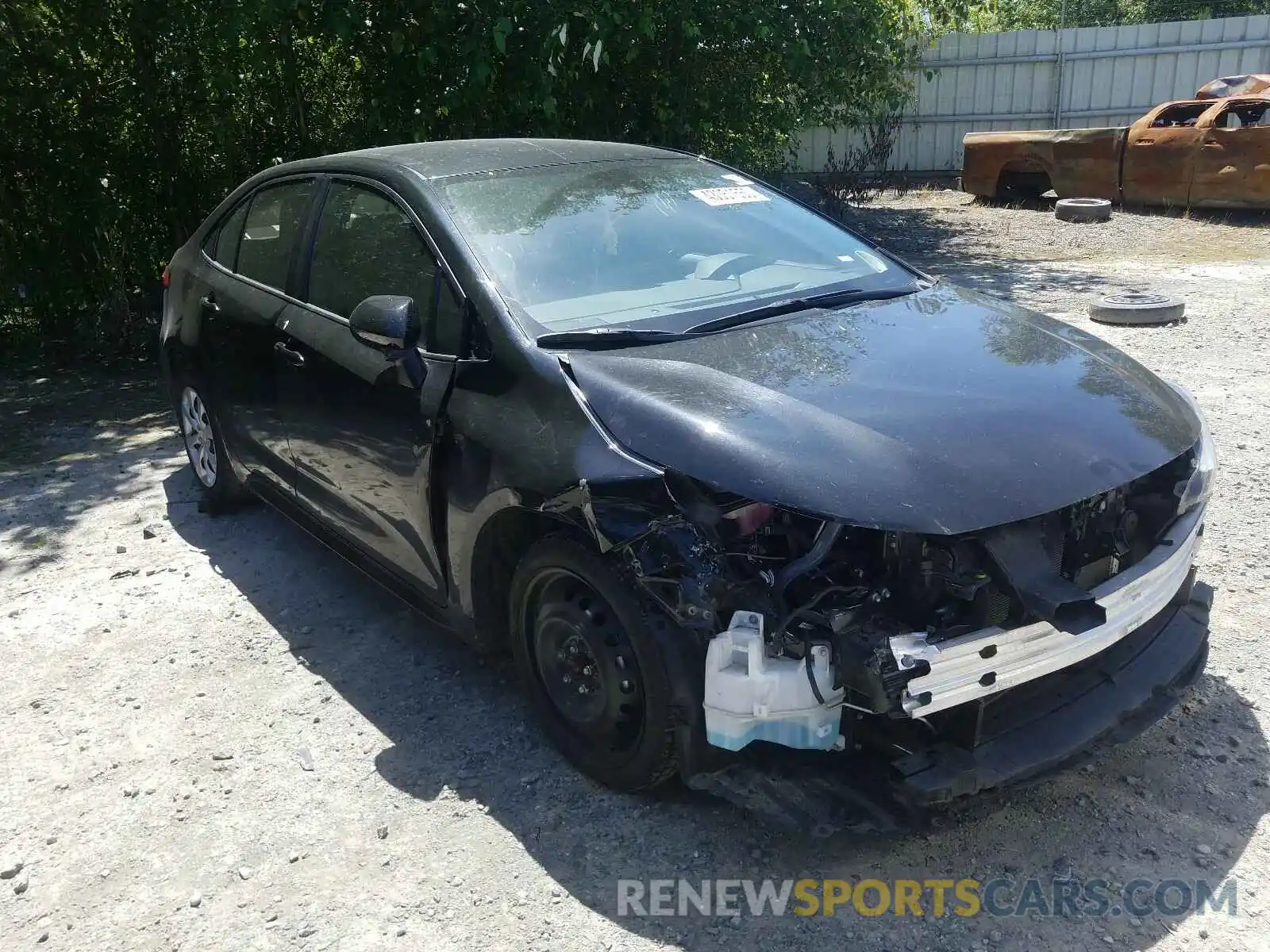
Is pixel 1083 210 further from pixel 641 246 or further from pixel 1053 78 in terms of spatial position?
pixel 641 246

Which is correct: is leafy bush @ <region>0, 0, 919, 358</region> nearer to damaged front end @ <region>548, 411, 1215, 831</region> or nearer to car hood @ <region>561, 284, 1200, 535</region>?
car hood @ <region>561, 284, 1200, 535</region>

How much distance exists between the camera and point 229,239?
4.98 metres

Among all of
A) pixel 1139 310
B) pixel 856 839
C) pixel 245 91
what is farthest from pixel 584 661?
pixel 245 91

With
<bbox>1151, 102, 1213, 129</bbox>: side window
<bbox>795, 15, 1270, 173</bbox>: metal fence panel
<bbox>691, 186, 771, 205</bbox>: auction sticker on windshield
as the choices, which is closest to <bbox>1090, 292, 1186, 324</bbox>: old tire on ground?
<bbox>691, 186, 771, 205</bbox>: auction sticker on windshield

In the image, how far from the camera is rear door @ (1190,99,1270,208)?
1242cm

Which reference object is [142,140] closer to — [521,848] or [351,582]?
[351,582]

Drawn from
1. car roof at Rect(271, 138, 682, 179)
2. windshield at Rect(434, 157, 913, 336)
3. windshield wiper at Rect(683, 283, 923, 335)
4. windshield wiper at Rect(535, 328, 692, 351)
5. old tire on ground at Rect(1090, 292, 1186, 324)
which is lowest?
old tire on ground at Rect(1090, 292, 1186, 324)

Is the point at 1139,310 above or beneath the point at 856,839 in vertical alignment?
beneath

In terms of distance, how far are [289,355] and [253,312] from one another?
0.49 meters

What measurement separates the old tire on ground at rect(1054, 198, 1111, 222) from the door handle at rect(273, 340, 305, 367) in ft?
38.6

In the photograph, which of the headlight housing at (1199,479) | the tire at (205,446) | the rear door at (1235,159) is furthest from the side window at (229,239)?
the rear door at (1235,159)

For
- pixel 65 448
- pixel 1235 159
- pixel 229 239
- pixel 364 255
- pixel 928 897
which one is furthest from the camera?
pixel 1235 159

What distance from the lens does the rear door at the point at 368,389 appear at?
11.0ft

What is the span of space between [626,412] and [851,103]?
9947 millimetres
